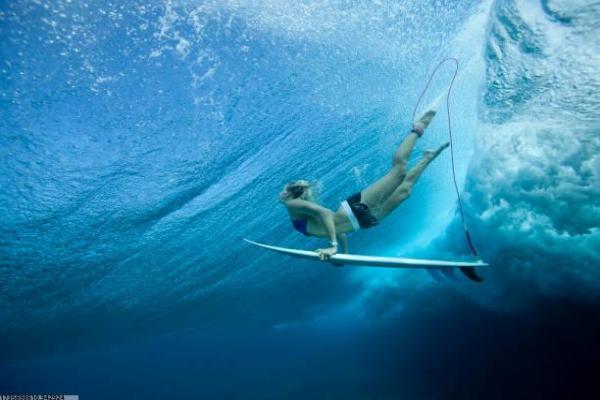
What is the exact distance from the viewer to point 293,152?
10219 millimetres

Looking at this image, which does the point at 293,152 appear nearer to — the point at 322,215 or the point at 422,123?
the point at 422,123

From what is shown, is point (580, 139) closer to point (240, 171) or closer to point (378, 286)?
point (240, 171)

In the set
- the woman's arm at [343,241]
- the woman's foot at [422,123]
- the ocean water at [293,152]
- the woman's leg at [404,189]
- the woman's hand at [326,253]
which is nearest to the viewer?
the woman's hand at [326,253]

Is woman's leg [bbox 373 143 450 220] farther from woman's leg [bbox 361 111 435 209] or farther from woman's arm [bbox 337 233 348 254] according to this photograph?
woman's arm [bbox 337 233 348 254]

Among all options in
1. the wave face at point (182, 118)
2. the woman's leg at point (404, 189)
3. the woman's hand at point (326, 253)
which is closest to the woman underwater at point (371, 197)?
the woman's leg at point (404, 189)

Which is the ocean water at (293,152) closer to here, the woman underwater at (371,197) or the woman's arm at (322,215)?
the woman underwater at (371,197)

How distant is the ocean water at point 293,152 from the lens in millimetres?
5762

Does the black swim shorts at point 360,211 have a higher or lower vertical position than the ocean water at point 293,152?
lower

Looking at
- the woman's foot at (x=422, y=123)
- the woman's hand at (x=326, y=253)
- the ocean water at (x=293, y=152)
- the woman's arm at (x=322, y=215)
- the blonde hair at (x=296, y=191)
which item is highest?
the ocean water at (x=293, y=152)

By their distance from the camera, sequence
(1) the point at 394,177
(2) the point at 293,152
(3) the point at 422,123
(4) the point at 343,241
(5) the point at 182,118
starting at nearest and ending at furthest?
(1) the point at 394,177 → (3) the point at 422,123 → (4) the point at 343,241 → (5) the point at 182,118 → (2) the point at 293,152

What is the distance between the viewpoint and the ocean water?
5.76 meters

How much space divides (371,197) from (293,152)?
5.20 meters

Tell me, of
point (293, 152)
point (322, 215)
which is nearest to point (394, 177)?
point (322, 215)

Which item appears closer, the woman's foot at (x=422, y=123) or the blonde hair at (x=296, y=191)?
the woman's foot at (x=422, y=123)
